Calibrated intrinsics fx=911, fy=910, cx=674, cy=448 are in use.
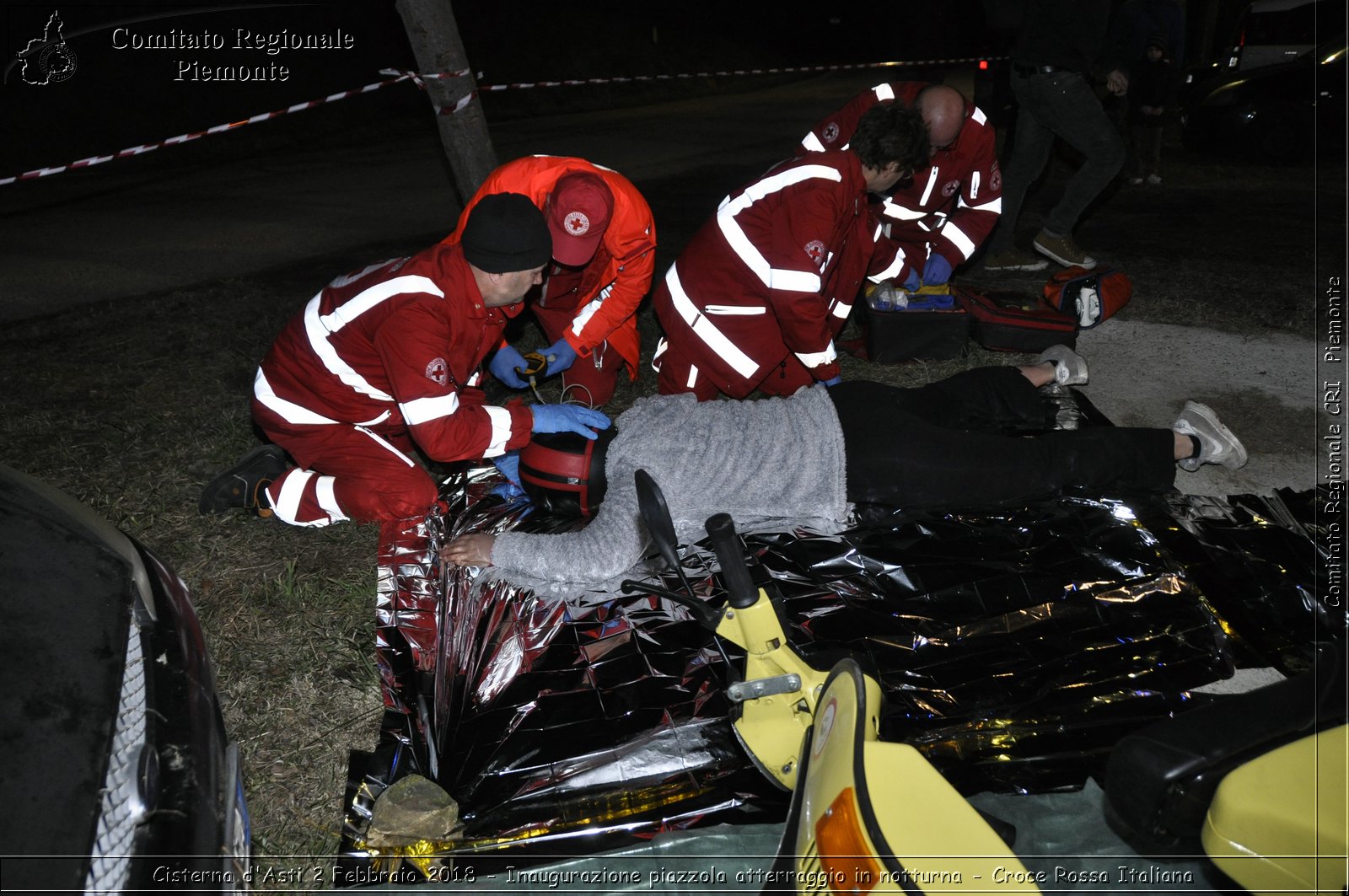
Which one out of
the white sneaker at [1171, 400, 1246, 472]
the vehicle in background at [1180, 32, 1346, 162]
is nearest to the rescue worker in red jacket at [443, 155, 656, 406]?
the white sneaker at [1171, 400, 1246, 472]

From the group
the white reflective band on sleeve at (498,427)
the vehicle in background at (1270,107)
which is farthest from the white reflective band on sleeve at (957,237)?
the vehicle in background at (1270,107)

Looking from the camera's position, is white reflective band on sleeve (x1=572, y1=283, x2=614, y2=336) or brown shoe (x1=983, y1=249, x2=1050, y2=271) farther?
brown shoe (x1=983, y1=249, x2=1050, y2=271)

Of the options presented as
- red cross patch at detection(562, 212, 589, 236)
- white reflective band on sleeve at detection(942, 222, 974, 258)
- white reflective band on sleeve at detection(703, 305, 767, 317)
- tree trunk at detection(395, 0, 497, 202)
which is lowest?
white reflective band on sleeve at detection(942, 222, 974, 258)

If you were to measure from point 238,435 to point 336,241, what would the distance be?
3.45 metres

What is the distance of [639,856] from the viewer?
1.95 meters

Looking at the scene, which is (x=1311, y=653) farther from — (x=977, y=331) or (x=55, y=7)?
(x=55, y=7)

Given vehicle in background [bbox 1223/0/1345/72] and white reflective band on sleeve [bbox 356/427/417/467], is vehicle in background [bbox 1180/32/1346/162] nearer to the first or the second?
vehicle in background [bbox 1223/0/1345/72]

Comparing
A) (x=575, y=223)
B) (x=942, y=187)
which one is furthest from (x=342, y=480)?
(x=942, y=187)

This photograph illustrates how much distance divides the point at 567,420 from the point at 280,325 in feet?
10.2

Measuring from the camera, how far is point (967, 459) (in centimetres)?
276

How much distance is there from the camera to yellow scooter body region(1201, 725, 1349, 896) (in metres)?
1.26

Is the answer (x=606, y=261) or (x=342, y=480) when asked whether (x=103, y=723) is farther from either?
(x=606, y=261)

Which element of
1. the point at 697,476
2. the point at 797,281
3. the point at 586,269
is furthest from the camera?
the point at 586,269

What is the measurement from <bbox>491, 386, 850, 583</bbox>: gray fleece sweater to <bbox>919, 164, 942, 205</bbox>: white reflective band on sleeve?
7.22 feet
